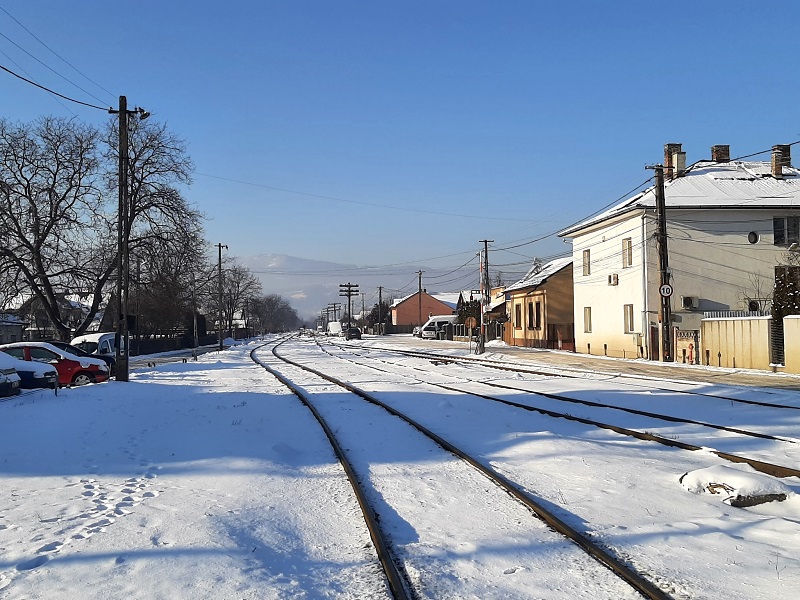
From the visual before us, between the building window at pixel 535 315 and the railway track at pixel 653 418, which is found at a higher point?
the building window at pixel 535 315

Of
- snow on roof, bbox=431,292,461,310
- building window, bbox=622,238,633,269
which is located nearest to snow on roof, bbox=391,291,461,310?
snow on roof, bbox=431,292,461,310

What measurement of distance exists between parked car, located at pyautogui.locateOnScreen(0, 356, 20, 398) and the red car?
513 cm

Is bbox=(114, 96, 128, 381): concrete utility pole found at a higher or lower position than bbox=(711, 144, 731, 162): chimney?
lower

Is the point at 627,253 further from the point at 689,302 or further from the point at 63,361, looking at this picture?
the point at 63,361

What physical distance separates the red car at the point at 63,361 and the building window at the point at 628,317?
26434 mm

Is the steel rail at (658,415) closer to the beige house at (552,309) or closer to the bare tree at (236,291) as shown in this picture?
the beige house at (552,309)

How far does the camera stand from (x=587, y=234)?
1763 inches

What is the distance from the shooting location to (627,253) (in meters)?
38.6

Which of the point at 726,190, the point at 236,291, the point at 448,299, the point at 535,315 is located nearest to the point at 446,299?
the point at 448,299

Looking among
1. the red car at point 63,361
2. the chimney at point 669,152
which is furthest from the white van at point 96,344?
the chimney at point 669,152

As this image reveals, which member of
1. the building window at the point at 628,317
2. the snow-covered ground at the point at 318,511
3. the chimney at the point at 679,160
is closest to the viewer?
the snow-covered ground at the point at 318,511

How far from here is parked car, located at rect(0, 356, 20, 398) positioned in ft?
54.7

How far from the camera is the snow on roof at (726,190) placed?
36344 millimetres

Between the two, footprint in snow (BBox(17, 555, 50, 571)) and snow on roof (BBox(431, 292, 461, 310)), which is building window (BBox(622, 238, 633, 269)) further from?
snow on roof (BBox(431, 292, 461, 310))
